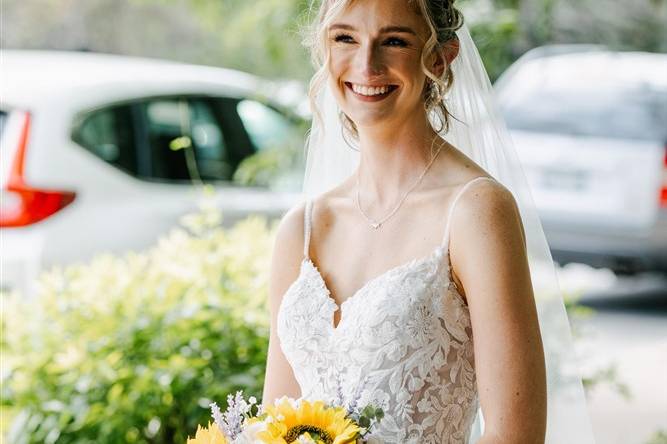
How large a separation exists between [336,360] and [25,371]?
189 centimetres

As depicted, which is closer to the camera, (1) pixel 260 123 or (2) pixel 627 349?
(1) pixel 260 123

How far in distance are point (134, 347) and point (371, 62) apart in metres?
2.01

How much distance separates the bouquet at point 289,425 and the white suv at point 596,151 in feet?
20.9

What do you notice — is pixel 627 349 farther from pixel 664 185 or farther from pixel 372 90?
pixel 372 90

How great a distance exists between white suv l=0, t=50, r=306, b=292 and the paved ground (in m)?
1.82

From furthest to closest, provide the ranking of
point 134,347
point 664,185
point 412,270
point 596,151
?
point 596,151 < point 664,185 < point 134,347 < point 412,270

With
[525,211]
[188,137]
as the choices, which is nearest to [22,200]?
[188,137]

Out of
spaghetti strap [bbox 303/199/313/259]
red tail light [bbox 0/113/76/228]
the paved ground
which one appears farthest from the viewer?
the paved ground

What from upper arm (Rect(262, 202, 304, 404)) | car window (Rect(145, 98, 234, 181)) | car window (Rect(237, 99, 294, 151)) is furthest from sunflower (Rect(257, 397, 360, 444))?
car window (Rect(237, 99, 294, 151))

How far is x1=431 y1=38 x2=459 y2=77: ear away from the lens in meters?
2.34

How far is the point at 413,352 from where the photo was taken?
2248 mm

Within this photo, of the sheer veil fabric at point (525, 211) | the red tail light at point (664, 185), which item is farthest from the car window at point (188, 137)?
the red tail light at point (664, 185)

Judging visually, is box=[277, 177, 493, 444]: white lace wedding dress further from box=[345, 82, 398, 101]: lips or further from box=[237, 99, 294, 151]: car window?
box=[237, 99, 294, 151]: car window

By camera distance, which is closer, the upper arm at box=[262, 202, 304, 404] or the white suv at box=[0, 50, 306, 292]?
the upper arm at box=[262, 202, 304, 404]
